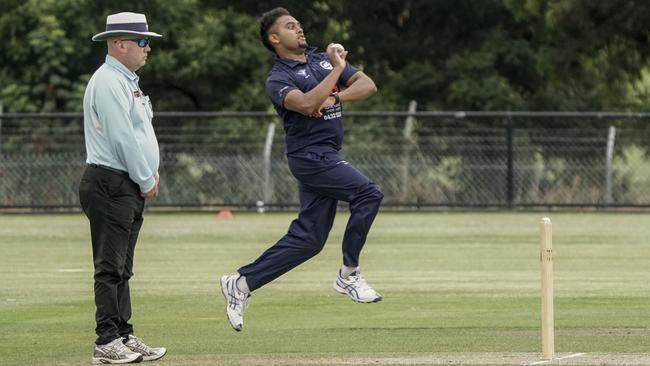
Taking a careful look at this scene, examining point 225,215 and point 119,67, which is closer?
point 119,67

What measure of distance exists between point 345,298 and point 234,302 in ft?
11.3

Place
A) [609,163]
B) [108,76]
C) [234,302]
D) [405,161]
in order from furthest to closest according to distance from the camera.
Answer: [405,161] < [609,163] < [234,302] < [108,76]

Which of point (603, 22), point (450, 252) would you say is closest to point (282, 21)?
point (450, 252)

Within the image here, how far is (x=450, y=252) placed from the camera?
18.9 meters

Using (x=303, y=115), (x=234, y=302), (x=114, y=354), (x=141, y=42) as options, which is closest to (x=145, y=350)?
(x=114, y=354)

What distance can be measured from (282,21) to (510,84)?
26.1 metres

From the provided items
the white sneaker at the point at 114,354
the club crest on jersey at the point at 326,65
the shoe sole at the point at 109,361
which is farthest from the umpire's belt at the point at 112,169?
the club crest on jersey at the point at 326,65

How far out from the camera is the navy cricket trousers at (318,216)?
1016cm

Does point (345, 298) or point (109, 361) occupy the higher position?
point (109, 361)

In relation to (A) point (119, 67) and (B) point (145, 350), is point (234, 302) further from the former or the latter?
(A) point (119, 67)

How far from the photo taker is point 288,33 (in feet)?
33.5

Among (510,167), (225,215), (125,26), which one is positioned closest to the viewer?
(125,26)

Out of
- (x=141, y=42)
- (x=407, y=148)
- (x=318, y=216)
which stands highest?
(x=141, y=42)

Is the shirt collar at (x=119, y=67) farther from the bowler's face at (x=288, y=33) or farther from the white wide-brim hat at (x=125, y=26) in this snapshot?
the bowler's face at (x=288, y=33)
